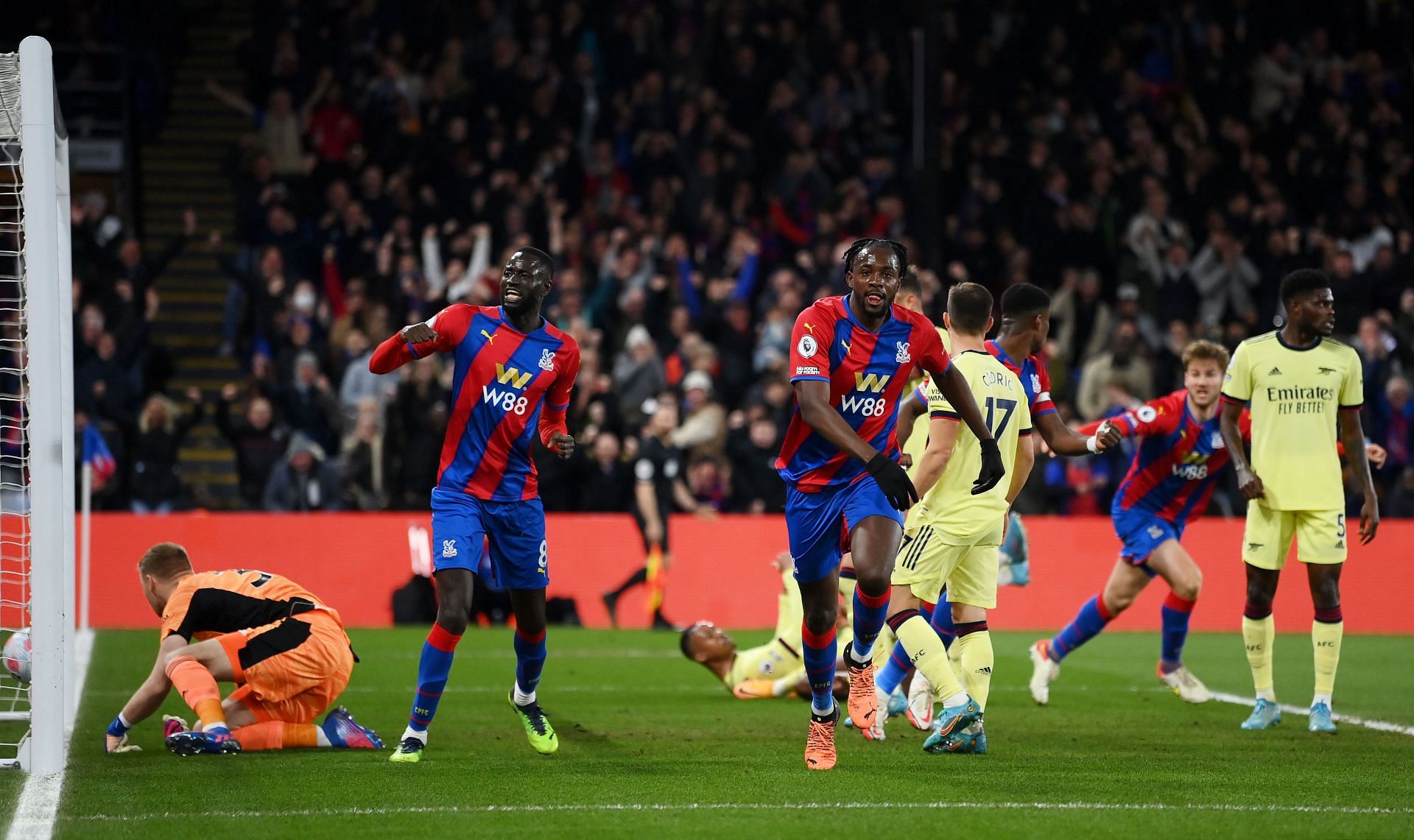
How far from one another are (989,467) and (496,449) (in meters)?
2.49

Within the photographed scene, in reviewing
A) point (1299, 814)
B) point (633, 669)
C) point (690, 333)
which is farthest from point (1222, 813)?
point (690, 333)

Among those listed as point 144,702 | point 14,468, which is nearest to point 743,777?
point 144,702

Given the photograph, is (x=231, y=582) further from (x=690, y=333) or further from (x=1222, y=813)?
(x=690, y=333)

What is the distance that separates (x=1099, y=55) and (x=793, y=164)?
18.6 feet

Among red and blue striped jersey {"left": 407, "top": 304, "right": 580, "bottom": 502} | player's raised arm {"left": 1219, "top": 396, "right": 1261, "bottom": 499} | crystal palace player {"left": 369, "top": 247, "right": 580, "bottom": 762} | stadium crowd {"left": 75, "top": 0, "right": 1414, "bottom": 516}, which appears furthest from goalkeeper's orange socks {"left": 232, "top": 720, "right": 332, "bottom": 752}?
stadium crowd {"left": 75, "top": 0, "right": 1414, "bottom": 516}

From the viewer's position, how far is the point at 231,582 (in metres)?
8.87

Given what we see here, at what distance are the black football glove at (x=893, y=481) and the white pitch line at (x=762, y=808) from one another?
128 cm

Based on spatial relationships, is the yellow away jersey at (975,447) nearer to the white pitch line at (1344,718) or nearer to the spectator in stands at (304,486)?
the white pitch line at (1344,718)

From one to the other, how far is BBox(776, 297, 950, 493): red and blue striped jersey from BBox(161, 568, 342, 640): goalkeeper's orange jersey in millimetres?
2915

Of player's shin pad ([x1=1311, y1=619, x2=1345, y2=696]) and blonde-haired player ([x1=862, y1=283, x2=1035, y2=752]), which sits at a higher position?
blonde-haired player ([x1=862, y1=283, x2=1035, y2=752])

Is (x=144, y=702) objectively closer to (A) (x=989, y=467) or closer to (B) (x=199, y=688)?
(B) (x=199, y=688)

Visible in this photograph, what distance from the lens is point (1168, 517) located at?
11.2 m

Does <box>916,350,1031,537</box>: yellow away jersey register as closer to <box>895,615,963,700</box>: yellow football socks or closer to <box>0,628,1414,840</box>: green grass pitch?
<box>895,615,963,700</box>: yellow football socks

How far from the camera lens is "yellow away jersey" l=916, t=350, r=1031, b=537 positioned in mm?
8422
